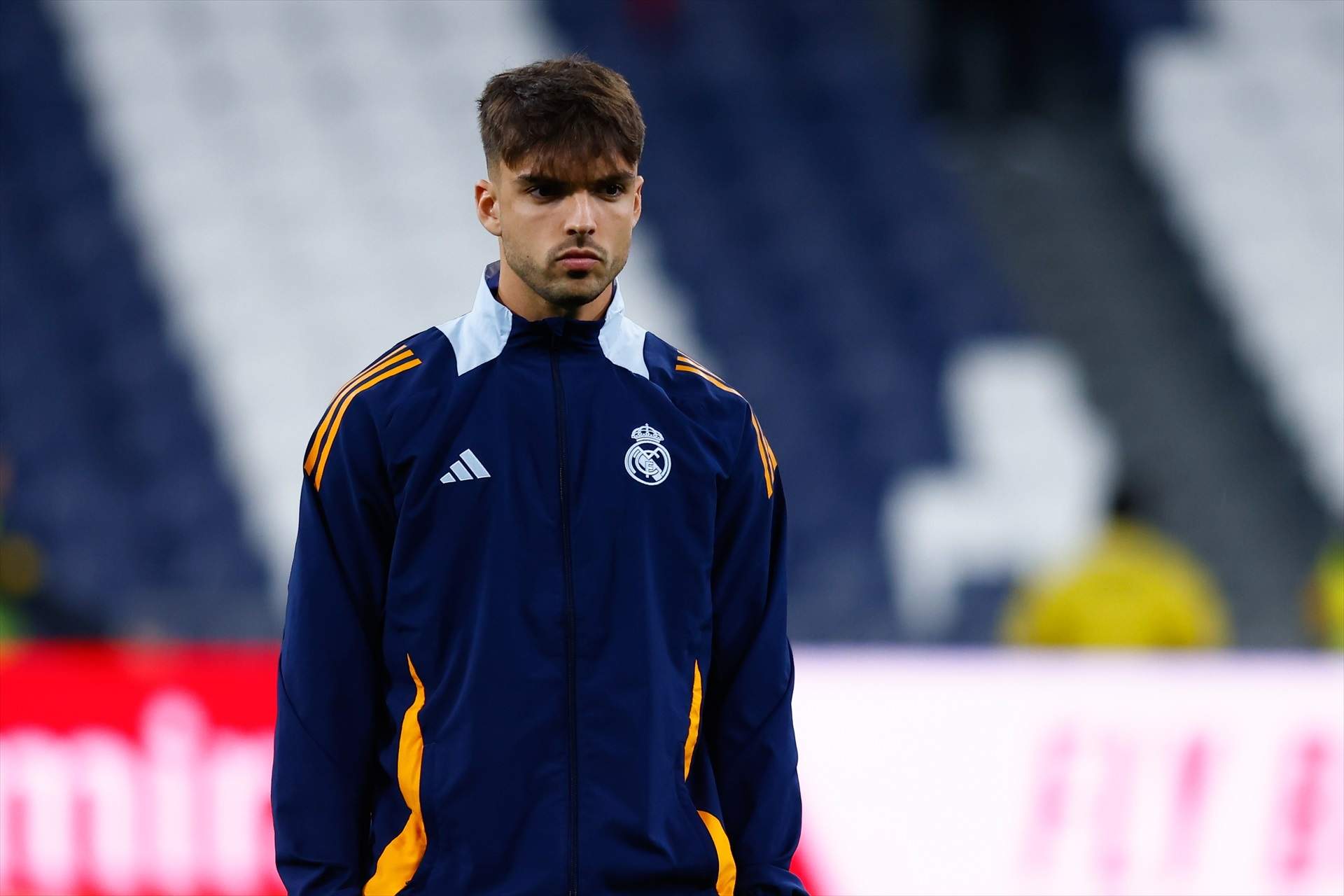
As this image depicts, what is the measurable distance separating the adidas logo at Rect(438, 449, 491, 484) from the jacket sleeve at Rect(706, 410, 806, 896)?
27 centimetres

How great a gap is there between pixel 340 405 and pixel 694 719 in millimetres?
511

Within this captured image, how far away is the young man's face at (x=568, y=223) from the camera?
1885 millimetres

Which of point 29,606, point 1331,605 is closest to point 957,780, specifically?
point 1331,605

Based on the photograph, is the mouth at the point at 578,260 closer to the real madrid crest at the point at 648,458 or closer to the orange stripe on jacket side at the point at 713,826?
the real madrid crest at the point at 648,458

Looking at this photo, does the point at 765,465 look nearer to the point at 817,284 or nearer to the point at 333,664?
the point at 333,664

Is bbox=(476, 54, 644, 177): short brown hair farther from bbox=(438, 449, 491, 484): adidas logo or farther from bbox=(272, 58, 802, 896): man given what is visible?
bbox=(438, 449, 491, 484): adidas logo

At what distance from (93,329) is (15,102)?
1407 millimetres

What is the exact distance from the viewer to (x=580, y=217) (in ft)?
6.15

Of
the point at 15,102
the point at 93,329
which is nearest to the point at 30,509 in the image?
the point at 93,329

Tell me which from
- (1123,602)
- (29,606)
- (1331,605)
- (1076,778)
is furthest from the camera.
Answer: (29,606)

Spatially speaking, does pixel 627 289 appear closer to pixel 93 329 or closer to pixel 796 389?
pixel 796 389

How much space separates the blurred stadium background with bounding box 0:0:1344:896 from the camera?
26.1ft

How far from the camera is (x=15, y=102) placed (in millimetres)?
9164

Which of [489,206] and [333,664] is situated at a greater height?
[489,206]
